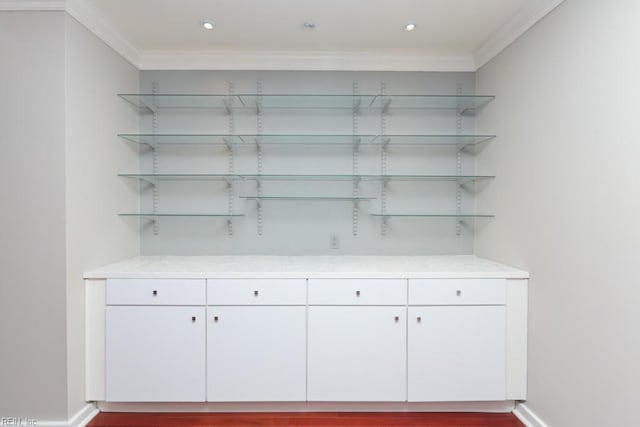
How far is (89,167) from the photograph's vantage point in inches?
83.0

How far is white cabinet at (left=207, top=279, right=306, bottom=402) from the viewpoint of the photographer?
209cm

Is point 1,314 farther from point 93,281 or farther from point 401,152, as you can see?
point 401,152

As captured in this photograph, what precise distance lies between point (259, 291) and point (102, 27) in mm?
1975

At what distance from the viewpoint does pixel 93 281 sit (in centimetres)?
207

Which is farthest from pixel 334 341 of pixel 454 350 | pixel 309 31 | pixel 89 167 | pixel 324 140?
pixel 309 31

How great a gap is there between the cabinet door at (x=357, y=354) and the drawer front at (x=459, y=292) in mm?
149

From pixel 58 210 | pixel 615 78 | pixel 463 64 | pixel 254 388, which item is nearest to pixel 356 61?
pixel 463 64

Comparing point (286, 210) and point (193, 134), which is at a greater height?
point (193, 134)

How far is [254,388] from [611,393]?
1.84 meters

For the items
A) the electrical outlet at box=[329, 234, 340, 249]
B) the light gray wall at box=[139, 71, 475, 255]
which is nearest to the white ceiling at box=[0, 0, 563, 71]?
the light gray wall at box=[139, 71, 475, 255]

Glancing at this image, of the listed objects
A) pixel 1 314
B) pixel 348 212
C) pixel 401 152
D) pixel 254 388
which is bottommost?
pixel 254 388

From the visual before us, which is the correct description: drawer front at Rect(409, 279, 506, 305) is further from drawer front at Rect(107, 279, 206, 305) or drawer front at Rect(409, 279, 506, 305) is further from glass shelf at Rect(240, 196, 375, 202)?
drawer front at Rect(107, 279, 206, 305)

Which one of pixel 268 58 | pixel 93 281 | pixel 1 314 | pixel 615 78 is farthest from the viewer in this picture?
pixel 268 58

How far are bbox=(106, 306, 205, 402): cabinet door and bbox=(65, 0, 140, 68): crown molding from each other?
5.72 feet
